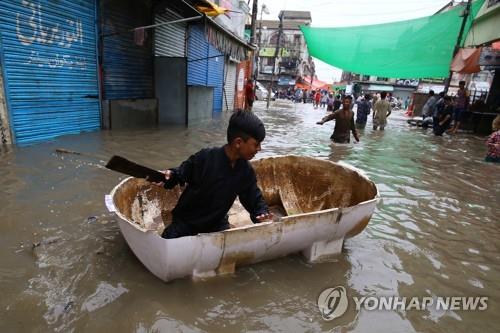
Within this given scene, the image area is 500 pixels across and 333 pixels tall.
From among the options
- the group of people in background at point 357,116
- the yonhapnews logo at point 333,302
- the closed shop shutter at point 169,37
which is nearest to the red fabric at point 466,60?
the group of people in background at point 357,116

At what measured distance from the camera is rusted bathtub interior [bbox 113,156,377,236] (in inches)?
129

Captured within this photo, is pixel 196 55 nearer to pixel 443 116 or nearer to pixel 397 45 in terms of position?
pixel 397 45

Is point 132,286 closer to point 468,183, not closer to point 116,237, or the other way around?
point 116,237

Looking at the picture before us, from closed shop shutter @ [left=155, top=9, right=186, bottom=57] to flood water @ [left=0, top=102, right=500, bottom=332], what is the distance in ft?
19.7

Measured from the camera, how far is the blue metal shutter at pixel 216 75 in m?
14.7

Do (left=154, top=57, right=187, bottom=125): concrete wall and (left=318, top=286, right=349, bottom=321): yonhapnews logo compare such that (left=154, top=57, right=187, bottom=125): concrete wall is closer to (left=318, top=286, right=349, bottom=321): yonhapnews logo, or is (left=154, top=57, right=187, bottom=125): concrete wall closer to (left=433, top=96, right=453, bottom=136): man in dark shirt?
(left=318, top=286, right=349, bottom=321): yonhapnews logo

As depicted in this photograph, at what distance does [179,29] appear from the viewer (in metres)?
11.1

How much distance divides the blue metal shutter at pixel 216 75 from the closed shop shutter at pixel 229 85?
24.4 inches

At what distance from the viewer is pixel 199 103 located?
457 inches

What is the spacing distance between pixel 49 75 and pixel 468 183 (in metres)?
8.12

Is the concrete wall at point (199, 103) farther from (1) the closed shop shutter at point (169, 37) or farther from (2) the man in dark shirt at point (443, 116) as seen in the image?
(2) the man in dark shirt at point (443, 116)

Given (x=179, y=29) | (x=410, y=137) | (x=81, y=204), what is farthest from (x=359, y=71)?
(x=81, y=204)

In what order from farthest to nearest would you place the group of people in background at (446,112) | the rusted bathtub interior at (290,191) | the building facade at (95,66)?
the group of people in background at (446,112), the building facade at (95,66), the rusted bathtub interior at (290,191)

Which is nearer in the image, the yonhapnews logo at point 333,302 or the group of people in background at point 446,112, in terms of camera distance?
the yonhapnews logo at point 333,302
